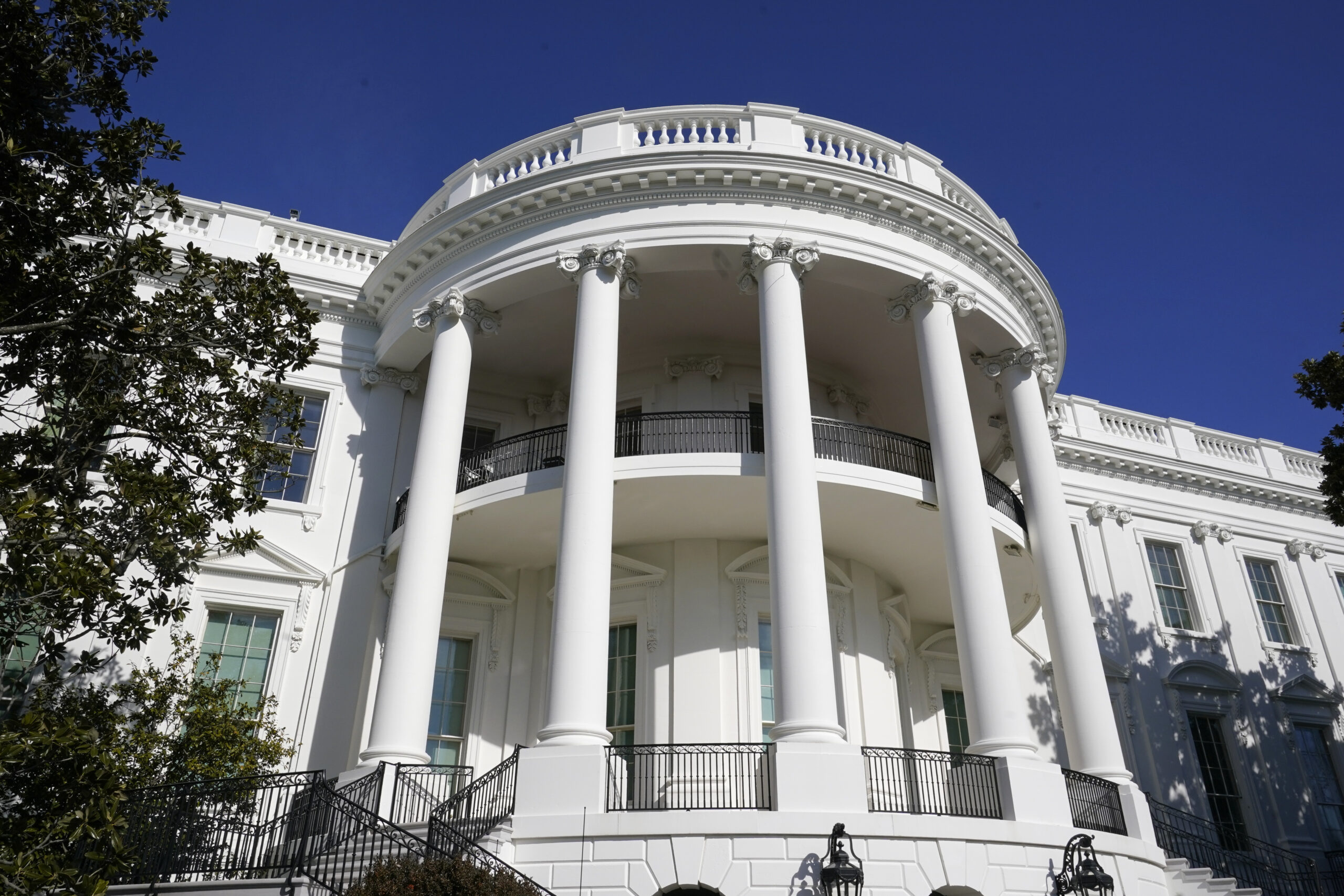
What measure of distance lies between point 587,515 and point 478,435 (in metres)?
7.11

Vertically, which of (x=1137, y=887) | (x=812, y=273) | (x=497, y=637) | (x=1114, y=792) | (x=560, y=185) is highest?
(x=560, y=185)

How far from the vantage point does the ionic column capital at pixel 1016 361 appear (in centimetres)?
1752

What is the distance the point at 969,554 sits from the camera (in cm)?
1359

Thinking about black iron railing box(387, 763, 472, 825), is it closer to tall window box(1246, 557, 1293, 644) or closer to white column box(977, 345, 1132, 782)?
white column box(977, 345, 1132, 782)

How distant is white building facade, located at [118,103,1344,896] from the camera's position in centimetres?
1162

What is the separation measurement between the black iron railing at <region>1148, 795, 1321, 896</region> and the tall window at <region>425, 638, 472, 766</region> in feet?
41.4

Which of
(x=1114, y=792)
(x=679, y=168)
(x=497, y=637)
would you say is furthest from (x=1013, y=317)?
(x=497, y=637)

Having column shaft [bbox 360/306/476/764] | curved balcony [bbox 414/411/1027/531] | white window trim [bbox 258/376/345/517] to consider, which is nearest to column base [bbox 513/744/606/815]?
column shaft [bbox 360/306/476/764]

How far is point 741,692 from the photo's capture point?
15.1 metres

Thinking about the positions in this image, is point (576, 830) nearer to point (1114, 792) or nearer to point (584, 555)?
point (584, 555)

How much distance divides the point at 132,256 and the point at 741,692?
33.8ft

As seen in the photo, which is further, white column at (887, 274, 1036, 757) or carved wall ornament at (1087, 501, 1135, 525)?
carved wall ornament at (1087, 501, 1135, 525)

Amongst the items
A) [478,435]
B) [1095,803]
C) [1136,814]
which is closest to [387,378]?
[478,435]

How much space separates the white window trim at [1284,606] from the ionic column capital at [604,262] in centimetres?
1818
